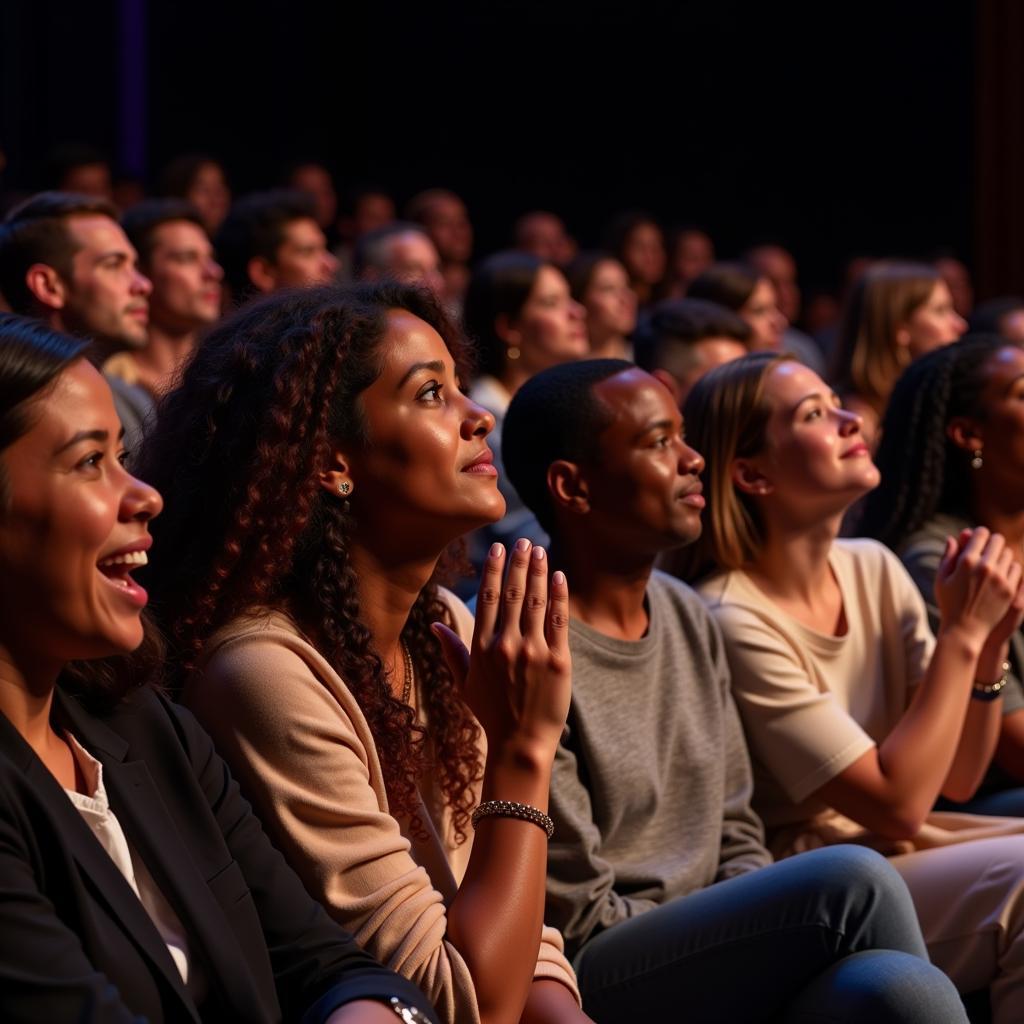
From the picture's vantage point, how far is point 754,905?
73.2 inches

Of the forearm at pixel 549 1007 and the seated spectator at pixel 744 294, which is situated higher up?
the seated spectator at pixel 744 294

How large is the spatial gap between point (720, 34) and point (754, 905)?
25.2 ft

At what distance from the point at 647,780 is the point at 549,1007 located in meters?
0.46

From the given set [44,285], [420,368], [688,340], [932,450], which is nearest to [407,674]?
[420,368]

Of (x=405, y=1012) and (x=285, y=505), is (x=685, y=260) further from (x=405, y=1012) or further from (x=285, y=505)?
(x=405, y=1012)

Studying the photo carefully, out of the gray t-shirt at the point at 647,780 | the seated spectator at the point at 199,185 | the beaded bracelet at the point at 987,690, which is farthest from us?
the seated spectator at the point at 199,185

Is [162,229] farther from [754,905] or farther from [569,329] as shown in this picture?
[754,905]

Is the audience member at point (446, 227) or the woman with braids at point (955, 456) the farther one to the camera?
the audience member at point (446, 227)

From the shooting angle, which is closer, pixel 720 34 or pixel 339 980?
pixel 339 980

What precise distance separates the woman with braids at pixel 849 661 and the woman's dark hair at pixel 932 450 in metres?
0.24

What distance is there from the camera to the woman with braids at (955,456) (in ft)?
9.20

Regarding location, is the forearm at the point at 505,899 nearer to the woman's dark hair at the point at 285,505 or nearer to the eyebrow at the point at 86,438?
the woman's dark hair at the point at 285,505

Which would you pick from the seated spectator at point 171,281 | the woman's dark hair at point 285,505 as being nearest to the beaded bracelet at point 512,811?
the woman's dark hair at point 285,505

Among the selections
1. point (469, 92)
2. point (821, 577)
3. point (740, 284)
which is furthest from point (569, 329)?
point (469, 92)
